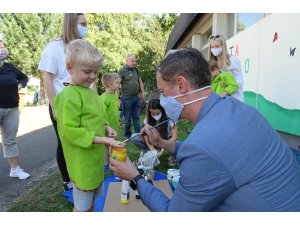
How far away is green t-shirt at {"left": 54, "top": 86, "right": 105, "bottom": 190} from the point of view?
2178 mm

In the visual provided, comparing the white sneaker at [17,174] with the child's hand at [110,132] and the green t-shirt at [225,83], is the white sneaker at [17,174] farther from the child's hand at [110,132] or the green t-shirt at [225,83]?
the green t-shirt at [225,83]

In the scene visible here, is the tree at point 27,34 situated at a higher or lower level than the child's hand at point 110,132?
higher

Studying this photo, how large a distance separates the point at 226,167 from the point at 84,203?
139 cm

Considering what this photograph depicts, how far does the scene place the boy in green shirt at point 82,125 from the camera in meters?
2.18

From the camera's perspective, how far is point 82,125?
2.26 metres

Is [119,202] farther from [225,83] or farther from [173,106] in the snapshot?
[225,83]

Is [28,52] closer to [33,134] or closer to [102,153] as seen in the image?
[33,134]

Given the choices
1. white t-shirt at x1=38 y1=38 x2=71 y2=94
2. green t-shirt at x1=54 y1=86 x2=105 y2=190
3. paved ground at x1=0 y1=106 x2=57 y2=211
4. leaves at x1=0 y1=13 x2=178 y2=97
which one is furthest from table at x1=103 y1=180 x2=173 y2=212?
leaves at x1=0 y1=13 x2=178 y2=97

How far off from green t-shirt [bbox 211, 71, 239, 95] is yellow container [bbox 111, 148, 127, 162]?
2.23 meters

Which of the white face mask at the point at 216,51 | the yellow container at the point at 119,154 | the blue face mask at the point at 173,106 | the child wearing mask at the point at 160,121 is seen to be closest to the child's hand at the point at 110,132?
the yellow container at the point at 119,154

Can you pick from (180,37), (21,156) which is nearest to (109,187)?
(21,156)

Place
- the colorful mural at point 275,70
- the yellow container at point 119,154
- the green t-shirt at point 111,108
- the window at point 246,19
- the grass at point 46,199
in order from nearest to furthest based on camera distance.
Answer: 1. the yellow container at point 119,154
2. the grass at point 46,199
3. the colorful mural at point 275,70
4. the green t-shirt at point 111,108
5. the window at point 246,19

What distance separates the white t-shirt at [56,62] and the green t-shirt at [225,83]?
200 centimetres

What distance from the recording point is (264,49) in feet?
15.9
